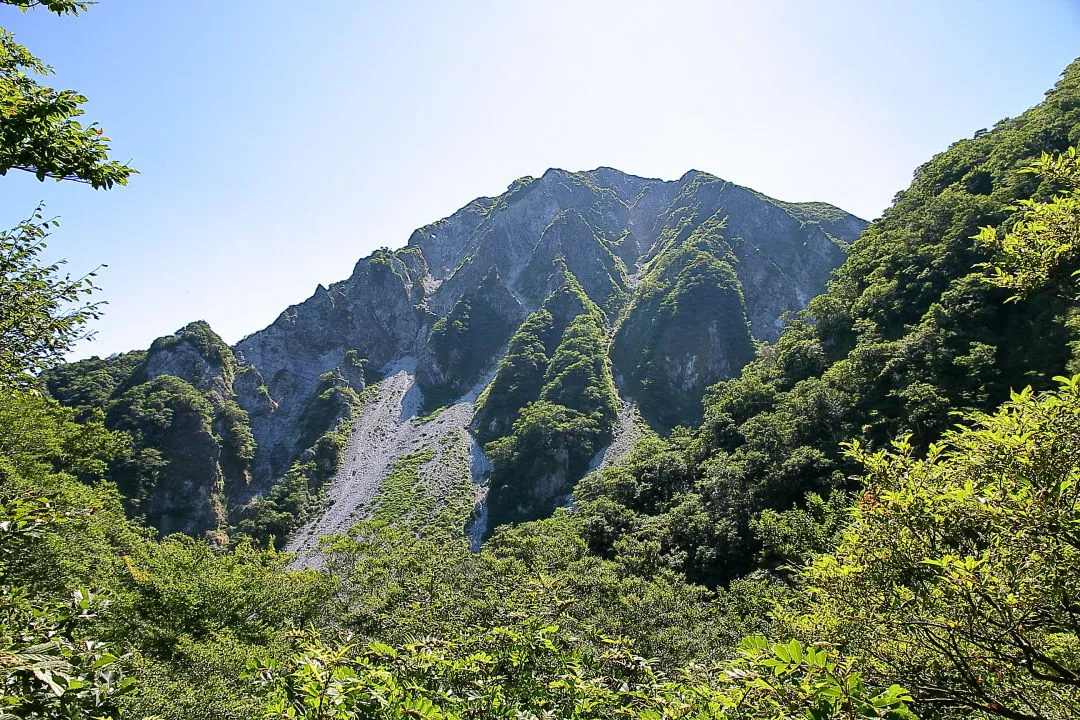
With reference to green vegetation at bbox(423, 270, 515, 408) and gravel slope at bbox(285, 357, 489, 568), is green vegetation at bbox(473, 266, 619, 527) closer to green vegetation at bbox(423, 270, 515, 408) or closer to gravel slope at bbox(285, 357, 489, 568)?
gravel slope at bbox(285, 357, 489, 568)

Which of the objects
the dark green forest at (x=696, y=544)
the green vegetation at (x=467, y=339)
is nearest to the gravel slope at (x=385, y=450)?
the green vegetation at (x=467, y=339)

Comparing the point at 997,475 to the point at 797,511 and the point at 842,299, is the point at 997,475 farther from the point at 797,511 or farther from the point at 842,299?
the point at 842,299

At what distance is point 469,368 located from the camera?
122m

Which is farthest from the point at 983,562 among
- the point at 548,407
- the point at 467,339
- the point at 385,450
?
the point at 467,339

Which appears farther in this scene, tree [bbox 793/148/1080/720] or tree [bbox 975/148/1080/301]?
tree [bbox 975/148/1080/301]

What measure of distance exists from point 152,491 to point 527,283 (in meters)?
99.7

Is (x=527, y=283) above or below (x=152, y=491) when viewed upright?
above

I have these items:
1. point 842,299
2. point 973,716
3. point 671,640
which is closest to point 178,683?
point 671,640

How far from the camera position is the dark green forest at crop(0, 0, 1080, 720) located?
160 inches

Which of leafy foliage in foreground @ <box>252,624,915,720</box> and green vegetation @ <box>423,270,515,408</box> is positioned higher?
green vegetation @ <box>423,270,515,408</box>

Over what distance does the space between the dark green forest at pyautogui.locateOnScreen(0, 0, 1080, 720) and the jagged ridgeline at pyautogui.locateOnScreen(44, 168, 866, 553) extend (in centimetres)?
251

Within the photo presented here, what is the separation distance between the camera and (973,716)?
6.08 metres

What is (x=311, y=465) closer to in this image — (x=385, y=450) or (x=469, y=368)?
(x=385, y=450)

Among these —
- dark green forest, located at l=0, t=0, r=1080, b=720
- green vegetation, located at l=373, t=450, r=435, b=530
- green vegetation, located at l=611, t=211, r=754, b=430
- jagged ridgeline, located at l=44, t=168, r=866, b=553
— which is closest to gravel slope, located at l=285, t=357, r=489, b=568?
jagged ridgeline, located at l=44, t=168, r=866, b=553
